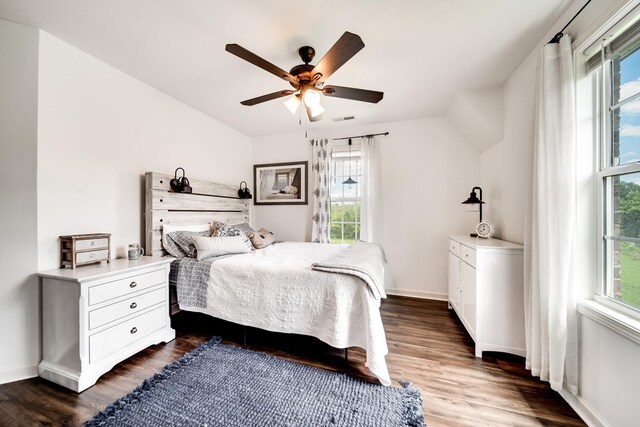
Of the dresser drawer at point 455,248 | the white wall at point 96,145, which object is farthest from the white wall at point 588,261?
the white wall at point 96,145

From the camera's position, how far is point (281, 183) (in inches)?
165

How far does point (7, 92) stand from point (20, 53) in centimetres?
31

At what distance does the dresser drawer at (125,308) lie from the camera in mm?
1708

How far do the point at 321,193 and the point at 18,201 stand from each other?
3.09 m

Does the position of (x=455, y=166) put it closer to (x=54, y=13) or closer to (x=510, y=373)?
(x=510, y=373)

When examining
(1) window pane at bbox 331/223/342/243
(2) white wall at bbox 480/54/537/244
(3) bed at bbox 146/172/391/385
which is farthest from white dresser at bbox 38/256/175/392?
(2) white wall at bbox 480/54/537/244

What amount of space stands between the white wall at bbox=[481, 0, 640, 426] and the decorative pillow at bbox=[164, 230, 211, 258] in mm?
3135

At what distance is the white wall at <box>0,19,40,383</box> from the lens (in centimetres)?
172

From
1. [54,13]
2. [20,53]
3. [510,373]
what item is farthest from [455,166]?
[20,53]

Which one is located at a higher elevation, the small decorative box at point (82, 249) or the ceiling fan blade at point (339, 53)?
the ceiling fan blade at point (339, 53)

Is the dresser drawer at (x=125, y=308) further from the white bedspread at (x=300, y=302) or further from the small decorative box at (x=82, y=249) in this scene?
the small decorative box at (x=82, y=249)

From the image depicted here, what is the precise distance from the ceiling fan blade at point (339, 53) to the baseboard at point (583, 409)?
252 centimetres

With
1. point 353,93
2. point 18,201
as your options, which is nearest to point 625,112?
point 353,93

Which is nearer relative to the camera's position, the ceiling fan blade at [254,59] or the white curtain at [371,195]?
the ceiling fan blade at [254,59]
